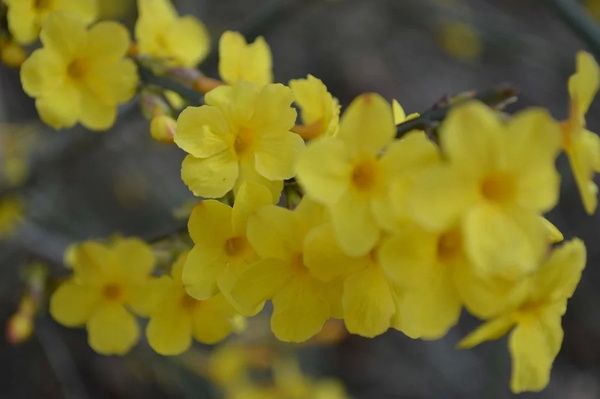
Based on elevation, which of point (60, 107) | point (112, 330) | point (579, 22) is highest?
point (579, 22)

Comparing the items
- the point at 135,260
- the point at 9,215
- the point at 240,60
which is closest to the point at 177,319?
the point at 135,260

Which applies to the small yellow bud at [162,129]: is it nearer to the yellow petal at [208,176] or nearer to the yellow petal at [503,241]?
the yellow petal at [208,176]

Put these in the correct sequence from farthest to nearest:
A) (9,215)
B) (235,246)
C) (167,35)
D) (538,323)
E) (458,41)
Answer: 1. (458,41)
2. (9,215)
3. (167,35)
4. (235,246)
5. (538,323)

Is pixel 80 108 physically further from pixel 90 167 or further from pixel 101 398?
pixel 101 398

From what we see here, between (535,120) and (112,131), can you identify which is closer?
(535,120)

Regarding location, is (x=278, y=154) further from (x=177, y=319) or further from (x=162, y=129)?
(x=177, y=319)

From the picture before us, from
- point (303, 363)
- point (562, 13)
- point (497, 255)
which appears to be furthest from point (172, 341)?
point (303, 363)

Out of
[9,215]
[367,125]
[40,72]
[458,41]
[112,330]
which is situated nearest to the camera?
[367,125]
